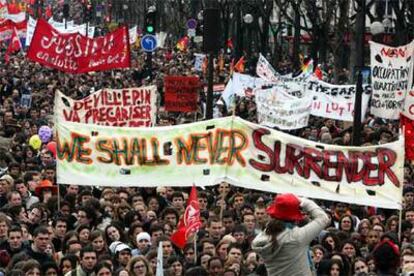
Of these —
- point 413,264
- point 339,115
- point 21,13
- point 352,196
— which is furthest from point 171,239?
point 21,13

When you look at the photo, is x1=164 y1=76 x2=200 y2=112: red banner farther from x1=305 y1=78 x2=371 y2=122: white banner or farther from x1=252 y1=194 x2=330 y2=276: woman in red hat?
x1=252 y1=194 x2=330 y2=276: woman in red hat

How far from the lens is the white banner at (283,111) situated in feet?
68.5

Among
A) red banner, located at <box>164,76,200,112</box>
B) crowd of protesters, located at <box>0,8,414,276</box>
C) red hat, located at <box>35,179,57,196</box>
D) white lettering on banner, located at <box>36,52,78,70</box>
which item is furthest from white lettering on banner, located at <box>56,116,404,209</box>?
white lettering on banner, located at <box>36,52,78,70</box>

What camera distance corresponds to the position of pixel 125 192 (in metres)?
14.7

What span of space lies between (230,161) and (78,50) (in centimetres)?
1322

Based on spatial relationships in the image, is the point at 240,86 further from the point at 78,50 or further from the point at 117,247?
the point at 117,247

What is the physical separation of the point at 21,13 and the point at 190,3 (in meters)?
29.2

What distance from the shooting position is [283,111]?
21016 millimetres

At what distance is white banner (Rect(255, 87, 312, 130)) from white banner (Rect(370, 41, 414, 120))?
1277 mm

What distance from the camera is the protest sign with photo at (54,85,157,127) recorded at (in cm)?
1719

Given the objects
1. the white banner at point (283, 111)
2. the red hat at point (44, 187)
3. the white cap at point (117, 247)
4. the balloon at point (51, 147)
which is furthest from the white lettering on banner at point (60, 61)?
the white cap at point (117, 247)

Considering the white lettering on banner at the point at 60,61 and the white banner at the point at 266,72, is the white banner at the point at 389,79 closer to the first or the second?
the white banner at the point at 266,72

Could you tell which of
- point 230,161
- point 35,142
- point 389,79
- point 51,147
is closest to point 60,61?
point 35,142

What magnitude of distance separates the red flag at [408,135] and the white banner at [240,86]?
10.1 meters
